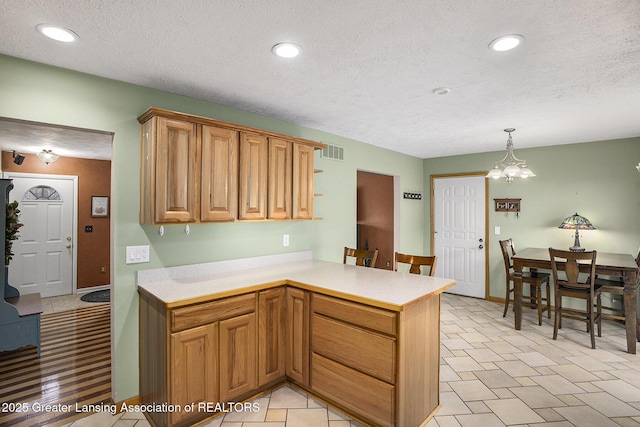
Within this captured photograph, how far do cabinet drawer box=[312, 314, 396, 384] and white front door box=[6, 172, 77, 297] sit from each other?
548 cm

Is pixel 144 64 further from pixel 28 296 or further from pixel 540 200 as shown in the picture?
pixel 540 200

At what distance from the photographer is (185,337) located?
6.83 ft

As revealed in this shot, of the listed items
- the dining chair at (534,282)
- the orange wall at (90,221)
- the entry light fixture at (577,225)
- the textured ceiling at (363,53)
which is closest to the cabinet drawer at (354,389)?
the textured ceiling at (363,53)

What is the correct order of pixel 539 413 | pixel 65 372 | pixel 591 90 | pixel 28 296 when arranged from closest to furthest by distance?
pixel 539 413
pixel 591 90
pixel 65 372
pixel 28 296

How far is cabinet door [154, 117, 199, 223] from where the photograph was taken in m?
2.32

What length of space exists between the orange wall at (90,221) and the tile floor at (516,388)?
4.48m

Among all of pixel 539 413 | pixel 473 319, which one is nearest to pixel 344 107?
pixel 539 413

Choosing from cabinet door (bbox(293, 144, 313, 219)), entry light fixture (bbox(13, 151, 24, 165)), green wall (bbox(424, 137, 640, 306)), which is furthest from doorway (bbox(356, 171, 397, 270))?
entry light fixture (bbox(13, 151, 24, 165))

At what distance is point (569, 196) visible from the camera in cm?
464

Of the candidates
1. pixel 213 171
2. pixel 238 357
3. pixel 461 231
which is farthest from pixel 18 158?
pixel 461 231

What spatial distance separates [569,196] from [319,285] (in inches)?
169

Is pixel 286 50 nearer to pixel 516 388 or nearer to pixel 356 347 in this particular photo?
pixel 356 347

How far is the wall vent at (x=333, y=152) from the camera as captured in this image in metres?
4.00

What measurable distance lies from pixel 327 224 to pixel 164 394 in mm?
2511
